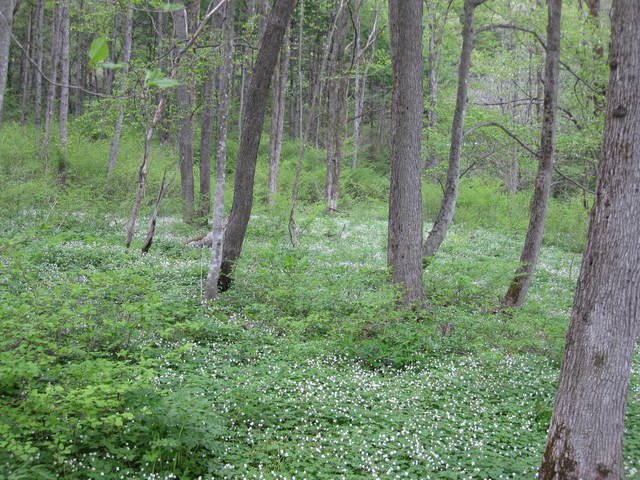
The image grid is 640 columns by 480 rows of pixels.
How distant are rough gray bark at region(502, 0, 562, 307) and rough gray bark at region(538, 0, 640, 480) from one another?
5667mm

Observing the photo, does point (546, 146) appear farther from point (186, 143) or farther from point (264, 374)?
point (186, 143)

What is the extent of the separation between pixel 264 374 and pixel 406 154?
170 inches

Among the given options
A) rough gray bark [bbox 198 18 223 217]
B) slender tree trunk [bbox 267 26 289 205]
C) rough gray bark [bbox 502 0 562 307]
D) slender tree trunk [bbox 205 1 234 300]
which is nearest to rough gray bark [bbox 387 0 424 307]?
rough gray bark [bbox 502 0 562 307]

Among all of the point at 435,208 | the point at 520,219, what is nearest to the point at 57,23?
the point at 435,208

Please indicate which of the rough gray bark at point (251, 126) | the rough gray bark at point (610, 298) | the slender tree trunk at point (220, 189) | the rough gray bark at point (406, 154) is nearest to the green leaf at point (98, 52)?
the rough gray bark at point (610, 298)

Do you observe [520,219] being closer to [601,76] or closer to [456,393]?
[601,76]

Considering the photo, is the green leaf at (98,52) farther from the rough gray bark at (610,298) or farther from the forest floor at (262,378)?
the rough gray bark at (610,298)

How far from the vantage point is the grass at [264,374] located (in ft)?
13.0

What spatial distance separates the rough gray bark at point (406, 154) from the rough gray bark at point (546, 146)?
Result: 223 cm

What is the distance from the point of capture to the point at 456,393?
5840 millimetres

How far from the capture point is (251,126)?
9.13 meters

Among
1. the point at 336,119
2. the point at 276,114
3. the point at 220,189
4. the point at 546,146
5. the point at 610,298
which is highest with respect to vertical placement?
the point at 336,119

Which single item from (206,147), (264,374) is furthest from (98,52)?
(206,147)

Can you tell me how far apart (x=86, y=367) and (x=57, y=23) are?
26269 millimetres
